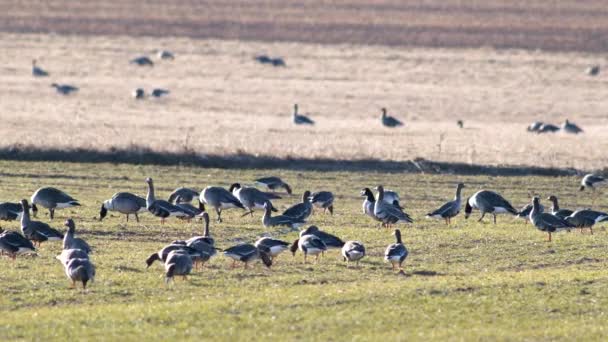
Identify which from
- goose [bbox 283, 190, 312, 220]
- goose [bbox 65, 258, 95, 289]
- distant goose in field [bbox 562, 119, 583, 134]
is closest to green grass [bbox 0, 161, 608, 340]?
goose [bbox 65, 258, 95, 289]

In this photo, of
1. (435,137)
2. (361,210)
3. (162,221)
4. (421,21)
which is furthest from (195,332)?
(421,21)

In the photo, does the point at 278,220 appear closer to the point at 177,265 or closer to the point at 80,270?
the point at 177,265

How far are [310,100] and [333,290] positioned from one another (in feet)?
131

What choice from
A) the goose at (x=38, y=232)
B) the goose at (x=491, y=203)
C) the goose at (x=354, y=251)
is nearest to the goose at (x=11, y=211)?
the goose at (x=38, y=232)

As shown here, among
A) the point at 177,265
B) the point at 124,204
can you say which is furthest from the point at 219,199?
the point at 177,265

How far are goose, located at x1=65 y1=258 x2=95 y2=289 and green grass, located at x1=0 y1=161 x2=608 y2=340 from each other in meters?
0.22

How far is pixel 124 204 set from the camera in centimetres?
2525

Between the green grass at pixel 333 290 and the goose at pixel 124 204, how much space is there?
0.33 meters

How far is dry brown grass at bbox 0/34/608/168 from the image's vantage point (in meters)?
41.0

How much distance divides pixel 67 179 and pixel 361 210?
28.9 feet

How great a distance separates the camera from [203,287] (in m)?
17.9

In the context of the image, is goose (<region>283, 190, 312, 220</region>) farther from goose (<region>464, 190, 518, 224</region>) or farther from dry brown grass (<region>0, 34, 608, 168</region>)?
dry brown grass (<region>0, 34, 608, 168</region>)

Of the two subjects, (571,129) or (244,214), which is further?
(571,129)

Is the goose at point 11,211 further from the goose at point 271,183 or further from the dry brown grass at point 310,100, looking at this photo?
the dry brown grass at point 310,100
